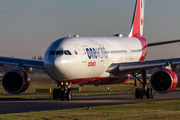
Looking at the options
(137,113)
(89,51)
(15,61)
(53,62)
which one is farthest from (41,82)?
(137,113)

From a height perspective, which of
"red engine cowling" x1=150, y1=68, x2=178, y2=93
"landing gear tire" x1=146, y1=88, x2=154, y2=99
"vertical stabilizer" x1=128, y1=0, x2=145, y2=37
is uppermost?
"vertical stabilizer" x1=128, y1=0, x2=145, y2=37

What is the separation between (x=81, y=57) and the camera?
2694 centimetres

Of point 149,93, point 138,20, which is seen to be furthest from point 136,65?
point 138,20

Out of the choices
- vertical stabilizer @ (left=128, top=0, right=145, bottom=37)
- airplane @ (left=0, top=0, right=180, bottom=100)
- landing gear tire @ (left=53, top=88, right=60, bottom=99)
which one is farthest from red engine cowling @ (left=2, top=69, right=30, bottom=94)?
vertical stabilizer @ (left=128, top=0, right=145, bottom=37)

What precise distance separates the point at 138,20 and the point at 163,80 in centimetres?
1567

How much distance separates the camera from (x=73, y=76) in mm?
26469

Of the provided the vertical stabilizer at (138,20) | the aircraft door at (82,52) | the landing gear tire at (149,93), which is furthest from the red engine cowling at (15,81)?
the vertical stabilizer at (138,20)

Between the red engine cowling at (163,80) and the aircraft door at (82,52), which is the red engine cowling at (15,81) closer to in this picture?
the aircraft door at (82,52)

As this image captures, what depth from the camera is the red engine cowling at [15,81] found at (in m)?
29.2

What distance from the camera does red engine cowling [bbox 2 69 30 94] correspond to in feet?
95.8

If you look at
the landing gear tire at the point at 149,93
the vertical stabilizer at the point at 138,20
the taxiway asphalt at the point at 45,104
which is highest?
the vertical stabilizer at the point at 138,20

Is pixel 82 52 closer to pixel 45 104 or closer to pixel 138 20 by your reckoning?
pixel 45 104

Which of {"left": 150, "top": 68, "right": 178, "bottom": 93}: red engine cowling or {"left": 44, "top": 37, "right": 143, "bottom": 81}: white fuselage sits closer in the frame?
{"left": 44, "top": 37, "right": 143, "bottom": 81}: white fuselage

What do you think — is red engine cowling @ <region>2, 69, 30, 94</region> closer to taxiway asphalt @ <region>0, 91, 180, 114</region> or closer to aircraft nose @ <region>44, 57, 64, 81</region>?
taxiway asphalt @ <region>0, 91, 180, 114</region>
